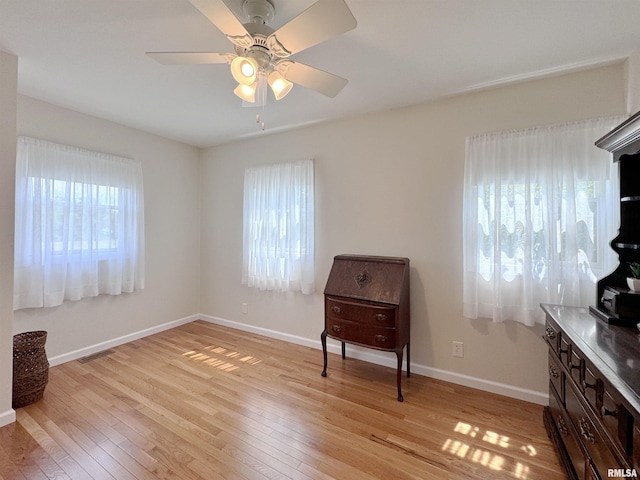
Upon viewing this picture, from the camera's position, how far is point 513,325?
7.48ft

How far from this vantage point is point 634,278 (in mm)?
1525

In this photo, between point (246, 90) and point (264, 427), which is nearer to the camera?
point (246, 90)

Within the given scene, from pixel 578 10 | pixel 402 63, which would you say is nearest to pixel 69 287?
pixel 402 63

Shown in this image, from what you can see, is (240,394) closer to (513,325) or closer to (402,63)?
(513,325)

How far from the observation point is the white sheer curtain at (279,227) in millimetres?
3156

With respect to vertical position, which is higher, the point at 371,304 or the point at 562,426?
the point at 371,304

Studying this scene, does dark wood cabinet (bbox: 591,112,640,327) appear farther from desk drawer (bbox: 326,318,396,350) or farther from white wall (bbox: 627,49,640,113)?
desk drawer (bbox: 326,318,396,350)

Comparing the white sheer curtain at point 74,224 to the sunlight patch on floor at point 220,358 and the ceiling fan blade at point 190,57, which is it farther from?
the ceiling fan blade at point 190,57

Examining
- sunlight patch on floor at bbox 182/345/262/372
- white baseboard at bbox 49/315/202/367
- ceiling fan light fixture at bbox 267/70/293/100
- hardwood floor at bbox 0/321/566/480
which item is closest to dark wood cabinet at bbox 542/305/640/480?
hardwood floor at bbox 0/321/566/480

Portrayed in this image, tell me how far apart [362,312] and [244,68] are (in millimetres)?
1930

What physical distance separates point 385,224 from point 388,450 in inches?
71.0

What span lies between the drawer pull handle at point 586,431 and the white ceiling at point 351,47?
2020 millimetres

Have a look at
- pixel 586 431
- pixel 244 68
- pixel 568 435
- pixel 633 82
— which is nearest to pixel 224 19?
pixel 244 68

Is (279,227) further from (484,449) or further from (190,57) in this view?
(484,449)
